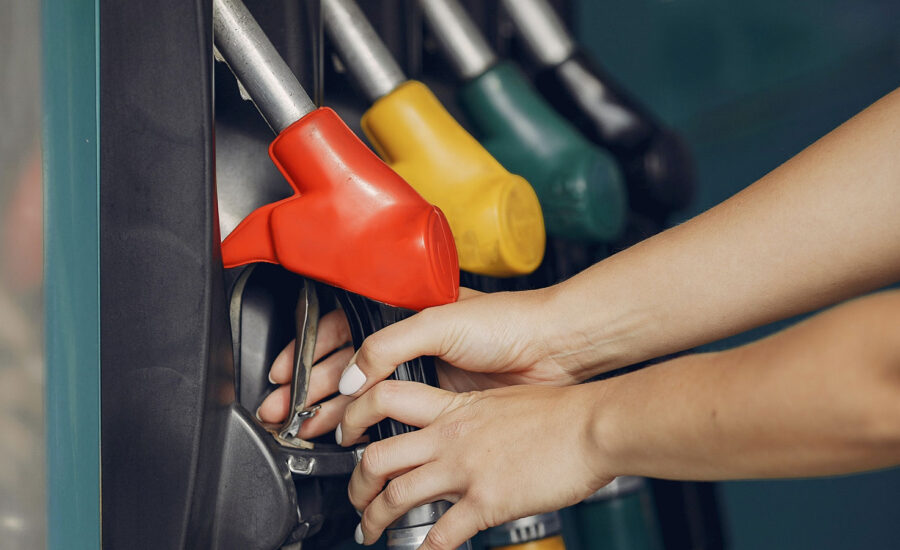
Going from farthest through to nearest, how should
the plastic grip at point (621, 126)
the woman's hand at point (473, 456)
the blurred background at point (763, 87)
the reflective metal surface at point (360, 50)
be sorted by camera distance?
the blurred background at point (763, 87) < the plastic grip at point (621, 126) < the reflective metal surface at point (360, 50) < the woman's hand at point (473, 456)

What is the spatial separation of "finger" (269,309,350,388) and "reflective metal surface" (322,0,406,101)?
0.50 ft

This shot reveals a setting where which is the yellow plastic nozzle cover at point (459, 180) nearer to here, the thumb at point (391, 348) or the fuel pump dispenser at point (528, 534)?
the thumb at point (391, 348)

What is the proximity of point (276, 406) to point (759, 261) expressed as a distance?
0.32 meters

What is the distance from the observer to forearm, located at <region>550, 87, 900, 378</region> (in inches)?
18.1

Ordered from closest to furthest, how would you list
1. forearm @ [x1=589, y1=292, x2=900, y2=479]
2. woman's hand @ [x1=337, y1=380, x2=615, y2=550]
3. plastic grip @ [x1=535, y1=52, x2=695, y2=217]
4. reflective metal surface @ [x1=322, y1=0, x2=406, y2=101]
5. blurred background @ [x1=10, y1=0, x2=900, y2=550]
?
1. forearm @ [x1=589, y1=292, x2=900, y2=479]
2. woman's hand @ [x1=337, y1=380, x2=615, y2=550]
3. reflective metal surface @ [x1=322, y1=0, x2=406, y2=101]
4. plastic grip @ [x1=535, y1=52, x2=695, y2=217]
5. blurred background @ [x1=10, y1=0, x2=900, y2=550]

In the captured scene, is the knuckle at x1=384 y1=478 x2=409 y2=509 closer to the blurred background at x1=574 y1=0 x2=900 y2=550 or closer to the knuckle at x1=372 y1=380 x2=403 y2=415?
the knuckle at x1=372 y1=380 x2=403 y2=415

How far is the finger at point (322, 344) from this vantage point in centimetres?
50

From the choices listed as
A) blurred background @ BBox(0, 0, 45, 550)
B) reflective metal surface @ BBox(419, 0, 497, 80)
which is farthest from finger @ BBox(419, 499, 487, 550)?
reflective metal surface @ BBox(419, 0, 497, 80)

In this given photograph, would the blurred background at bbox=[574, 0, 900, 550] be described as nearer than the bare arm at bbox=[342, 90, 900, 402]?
No

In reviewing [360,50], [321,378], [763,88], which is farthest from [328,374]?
[763,88]

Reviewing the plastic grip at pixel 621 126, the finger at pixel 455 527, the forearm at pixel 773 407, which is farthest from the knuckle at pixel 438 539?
the plastic grip at pixel 621 126

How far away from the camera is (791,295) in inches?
19.1

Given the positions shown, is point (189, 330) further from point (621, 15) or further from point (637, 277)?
point (621, 15)

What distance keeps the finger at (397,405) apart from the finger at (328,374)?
0.05m
